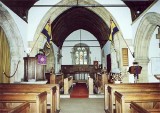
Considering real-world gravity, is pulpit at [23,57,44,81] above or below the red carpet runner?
above

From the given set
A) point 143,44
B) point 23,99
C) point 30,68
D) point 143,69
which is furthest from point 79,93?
point 23,99

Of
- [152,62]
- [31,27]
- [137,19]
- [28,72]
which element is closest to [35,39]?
[31,27]

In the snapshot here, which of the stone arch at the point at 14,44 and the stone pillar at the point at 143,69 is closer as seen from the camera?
the stone arch at the point at 14,44

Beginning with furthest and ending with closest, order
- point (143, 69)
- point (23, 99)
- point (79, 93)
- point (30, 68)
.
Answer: point (79, 93)
point (143, 69)
point (30, 68)
point (23, 99)

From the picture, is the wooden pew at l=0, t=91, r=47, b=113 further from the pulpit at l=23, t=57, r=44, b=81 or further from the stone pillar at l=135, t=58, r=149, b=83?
the stone pillar at l=135, t=58, r=149, b=83

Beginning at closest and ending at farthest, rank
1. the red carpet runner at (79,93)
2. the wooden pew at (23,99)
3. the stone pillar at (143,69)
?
the wooden pew at (23,99) → the red carpet runner at (79,93) → the stone pillar at (143,69)

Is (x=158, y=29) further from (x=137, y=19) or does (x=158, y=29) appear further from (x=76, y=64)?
(x=76, y=64)

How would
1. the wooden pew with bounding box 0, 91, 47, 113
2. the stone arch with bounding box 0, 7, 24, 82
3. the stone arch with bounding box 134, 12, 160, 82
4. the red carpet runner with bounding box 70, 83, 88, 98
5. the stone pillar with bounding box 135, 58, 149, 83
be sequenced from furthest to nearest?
the stone pillar with bounding box 135, 58, 149, 83 < the red carpet runner with bounding box 70, 83, 88, 98 < the stone arch with bounding box 134, 12, 160, 82 < the stone arch with bounding box 0, 7, 24, 82 < the wooden pew with bounding box 0, 91, 47, 113

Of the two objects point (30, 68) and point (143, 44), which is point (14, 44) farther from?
point (143, 44)

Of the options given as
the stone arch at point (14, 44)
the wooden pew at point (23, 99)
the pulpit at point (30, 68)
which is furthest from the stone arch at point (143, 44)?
the wooden pew at point (23, 99)

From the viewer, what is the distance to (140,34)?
9.20 m

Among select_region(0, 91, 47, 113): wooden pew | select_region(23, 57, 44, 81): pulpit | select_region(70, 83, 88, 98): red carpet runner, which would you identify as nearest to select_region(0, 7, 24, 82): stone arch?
select_region(23, 57, 44, 81): pulpit

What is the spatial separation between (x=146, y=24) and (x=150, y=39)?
1165 mm

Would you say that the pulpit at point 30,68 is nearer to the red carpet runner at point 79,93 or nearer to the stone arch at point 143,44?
the red carpet runner at point 79,93
